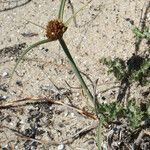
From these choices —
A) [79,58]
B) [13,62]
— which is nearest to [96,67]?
[79,58]

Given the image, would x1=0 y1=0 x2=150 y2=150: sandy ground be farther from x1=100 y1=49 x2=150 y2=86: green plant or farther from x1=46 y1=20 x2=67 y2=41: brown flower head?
x1=46 y1=20 x2=67 y2=41: brown flower head

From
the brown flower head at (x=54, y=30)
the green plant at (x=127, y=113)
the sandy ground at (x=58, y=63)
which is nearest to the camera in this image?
the brown flower head at (x=54, y=30)

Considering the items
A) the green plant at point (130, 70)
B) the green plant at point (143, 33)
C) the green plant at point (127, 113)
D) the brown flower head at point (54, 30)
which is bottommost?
the green plant at point (127, 113)

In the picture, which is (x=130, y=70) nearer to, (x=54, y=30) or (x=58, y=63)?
(x=58, y=63)

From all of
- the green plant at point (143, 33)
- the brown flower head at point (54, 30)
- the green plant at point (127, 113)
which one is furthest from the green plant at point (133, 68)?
the brown flower head at point (54, 30)

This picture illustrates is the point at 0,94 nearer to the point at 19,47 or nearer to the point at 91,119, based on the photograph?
the point at 19,47

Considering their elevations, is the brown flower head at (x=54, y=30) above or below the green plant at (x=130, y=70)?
below

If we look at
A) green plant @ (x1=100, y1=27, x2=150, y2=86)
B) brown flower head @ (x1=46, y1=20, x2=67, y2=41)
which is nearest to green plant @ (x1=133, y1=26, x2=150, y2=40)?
green plant @ (x1=100, y1=27, x2=150, y2=86)

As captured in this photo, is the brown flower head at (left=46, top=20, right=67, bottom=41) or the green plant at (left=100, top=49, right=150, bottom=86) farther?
the green plant at (left=100, top=49, right=150, bottom=86)

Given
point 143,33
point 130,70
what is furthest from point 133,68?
point 143,33

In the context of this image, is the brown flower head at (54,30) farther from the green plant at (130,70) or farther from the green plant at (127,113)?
the green plant at (130,70)
